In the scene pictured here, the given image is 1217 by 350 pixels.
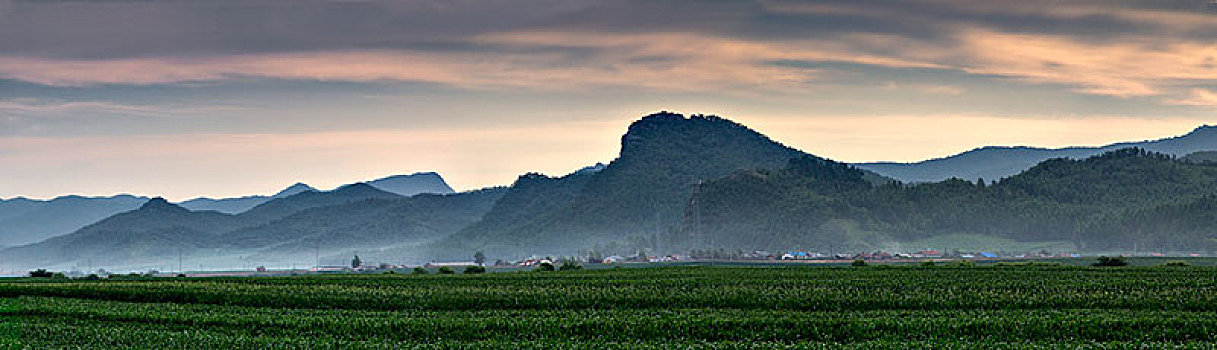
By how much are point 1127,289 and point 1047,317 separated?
18.8m

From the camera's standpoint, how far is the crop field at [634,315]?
160ft

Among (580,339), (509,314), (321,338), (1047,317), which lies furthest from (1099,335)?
(321,338)

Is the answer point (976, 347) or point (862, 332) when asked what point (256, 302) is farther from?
point (976, 347)

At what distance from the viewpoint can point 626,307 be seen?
64250mm

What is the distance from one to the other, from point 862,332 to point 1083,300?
1920cm

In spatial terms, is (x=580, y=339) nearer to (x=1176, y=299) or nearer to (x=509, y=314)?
(x=509, y=314)

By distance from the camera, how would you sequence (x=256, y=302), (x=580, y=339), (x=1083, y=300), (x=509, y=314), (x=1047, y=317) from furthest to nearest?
(x=256, y=302) → (x=1083, y=300) → (x=509, y=314) → (x=1047, y=317) → (x=580, y=339)

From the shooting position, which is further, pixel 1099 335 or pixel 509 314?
pixel 509 314

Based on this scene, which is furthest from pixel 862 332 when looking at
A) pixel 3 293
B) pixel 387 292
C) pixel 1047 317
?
pixel 3 293

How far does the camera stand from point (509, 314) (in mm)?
59625

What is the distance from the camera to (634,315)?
56.9 meters

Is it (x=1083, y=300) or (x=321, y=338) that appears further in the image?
(x=1083, y=300)

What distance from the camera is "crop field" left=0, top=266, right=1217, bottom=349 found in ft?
160

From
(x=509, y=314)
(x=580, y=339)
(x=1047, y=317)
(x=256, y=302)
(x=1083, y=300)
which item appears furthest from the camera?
(x=256, y=302)
